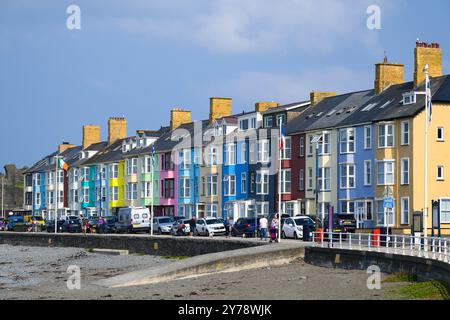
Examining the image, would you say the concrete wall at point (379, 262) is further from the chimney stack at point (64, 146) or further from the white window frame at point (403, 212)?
the chimney stack at point (64, 146)

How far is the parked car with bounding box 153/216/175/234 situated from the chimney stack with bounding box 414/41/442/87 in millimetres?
22327

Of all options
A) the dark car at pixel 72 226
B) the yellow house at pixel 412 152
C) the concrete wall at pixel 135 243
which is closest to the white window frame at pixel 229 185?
the dark car at pixel 72 226

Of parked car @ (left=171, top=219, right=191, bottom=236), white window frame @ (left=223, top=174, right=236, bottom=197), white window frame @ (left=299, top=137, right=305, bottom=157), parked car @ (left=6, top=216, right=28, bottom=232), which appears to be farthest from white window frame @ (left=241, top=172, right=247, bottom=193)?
parked car @ (left=6, top=216, right=28, bottom=232)

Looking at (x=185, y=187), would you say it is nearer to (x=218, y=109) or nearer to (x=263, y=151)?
(x=218, y=109)

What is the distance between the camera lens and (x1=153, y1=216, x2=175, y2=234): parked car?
84.3 metres

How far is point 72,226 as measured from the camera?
330 feet

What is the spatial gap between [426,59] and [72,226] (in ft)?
129

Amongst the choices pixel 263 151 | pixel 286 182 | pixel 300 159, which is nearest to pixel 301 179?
pixel 300 159

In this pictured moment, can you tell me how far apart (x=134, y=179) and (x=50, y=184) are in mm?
24769

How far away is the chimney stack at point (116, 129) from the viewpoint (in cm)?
12812

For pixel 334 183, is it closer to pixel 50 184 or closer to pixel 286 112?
pixel 286 112

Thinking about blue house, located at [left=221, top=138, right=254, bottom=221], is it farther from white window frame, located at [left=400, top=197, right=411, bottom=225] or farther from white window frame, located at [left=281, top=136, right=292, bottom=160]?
white window frame, located at [left=400, top=197, right=411, bottom=225]
